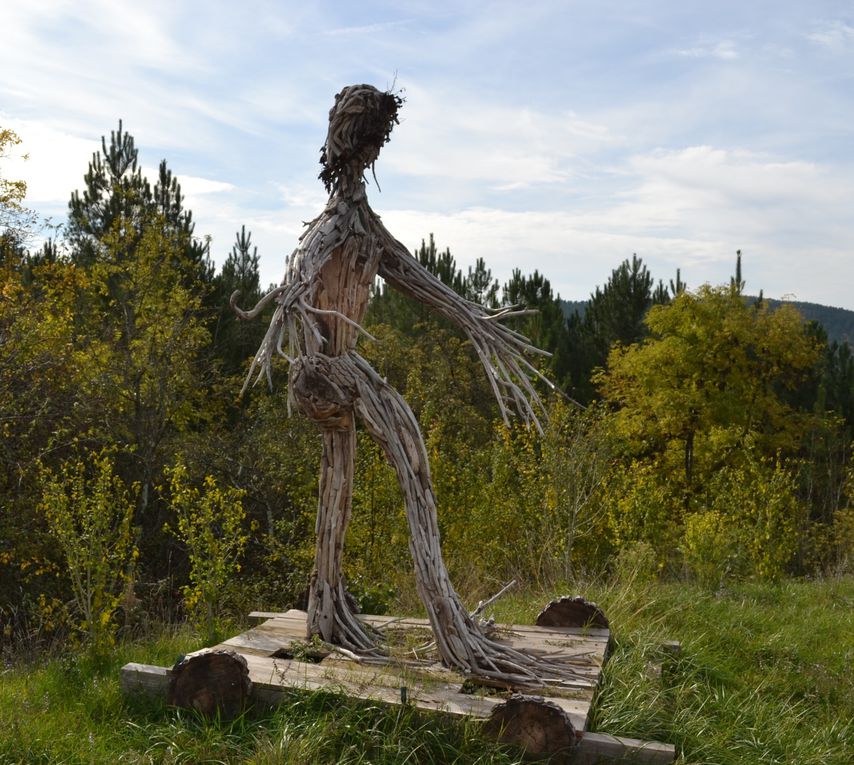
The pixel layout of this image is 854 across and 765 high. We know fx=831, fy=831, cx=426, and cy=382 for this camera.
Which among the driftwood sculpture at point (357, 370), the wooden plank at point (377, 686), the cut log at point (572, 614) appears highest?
the driftwood sculpture at point (357, 370)

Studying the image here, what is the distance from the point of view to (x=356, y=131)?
388 centimetres

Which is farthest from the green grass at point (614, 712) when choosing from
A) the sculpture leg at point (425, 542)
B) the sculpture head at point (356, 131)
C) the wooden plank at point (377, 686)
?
the sculpture head at point (356, 131)

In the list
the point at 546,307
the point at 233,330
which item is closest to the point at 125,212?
the point at 233,330

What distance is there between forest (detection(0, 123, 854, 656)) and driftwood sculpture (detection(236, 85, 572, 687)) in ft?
2.39

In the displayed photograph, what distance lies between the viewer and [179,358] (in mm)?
10297

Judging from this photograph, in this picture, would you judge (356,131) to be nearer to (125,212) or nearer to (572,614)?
(572,614)

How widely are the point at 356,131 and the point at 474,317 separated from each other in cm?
103

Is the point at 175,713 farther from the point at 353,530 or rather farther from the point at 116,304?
the point at 116,304

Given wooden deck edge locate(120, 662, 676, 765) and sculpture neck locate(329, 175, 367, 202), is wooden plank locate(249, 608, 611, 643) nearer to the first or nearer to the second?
wooden deck edge locate(120, 662, 676, 765)

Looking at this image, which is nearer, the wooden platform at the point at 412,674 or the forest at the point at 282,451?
the wooden platform at the point at 412,674

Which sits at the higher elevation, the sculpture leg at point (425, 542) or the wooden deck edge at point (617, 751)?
the sculpture leg at point (425, 542)

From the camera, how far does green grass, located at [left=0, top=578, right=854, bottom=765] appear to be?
10.3 feet

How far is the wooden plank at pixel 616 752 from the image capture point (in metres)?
3.15

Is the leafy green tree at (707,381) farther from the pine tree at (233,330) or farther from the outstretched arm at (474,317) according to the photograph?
the outstretched arm at (474,317)
